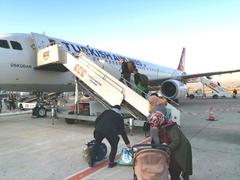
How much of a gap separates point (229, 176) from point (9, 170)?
12.4 feet

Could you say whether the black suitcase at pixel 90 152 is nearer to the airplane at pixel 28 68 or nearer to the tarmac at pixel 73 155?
the tarmac at pixel 73 155

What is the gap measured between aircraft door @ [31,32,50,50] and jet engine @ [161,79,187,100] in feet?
24.7

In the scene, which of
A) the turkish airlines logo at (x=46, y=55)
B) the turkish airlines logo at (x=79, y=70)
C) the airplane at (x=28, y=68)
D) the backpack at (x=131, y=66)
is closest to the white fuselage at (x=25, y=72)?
the airplane at (x=28, y=68)

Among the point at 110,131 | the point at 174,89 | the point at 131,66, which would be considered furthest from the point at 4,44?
A: the point at 174,89

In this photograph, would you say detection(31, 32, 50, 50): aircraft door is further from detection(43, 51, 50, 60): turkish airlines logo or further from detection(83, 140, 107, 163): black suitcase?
detection(83, 140, 107, 163): black suitcase

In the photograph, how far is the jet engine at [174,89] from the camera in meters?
14.7

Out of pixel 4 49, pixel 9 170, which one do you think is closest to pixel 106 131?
pixel 9 170

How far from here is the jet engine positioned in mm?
14719

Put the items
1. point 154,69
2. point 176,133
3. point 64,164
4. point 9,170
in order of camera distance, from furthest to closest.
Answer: point 154,69
point 64,164
point 9,170
point 176,133

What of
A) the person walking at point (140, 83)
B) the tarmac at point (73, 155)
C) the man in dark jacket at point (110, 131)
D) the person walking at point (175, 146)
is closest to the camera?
the person walking at point (175, 146)

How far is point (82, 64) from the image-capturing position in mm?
9086

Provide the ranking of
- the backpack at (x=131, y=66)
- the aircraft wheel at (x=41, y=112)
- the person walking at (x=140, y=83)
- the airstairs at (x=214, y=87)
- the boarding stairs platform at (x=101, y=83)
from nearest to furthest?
the boarding stairs platform at (x=101, y=83)
the person walking at (x=140, y=83)
the backpack at (x=131, y=66)
the aircraft wheel at (x=41, y=112)
the airstairs at (x=214, y=87)

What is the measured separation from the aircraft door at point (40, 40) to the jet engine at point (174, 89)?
754cm

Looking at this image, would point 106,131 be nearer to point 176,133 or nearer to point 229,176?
point 176,133
